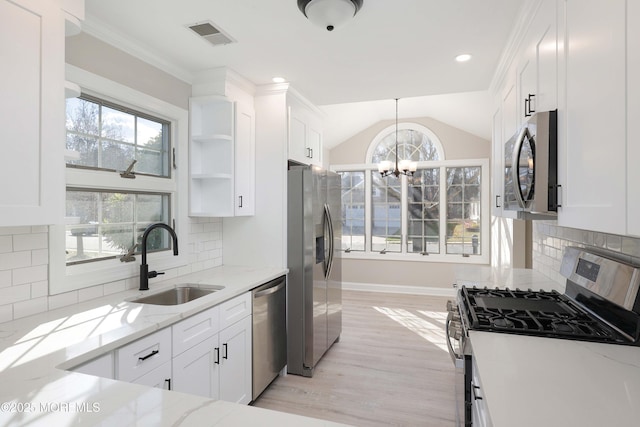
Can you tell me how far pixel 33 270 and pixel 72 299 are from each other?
11.1 inches

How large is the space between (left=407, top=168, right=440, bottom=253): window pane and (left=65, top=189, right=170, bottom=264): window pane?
427 cm

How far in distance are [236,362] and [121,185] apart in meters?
1.39

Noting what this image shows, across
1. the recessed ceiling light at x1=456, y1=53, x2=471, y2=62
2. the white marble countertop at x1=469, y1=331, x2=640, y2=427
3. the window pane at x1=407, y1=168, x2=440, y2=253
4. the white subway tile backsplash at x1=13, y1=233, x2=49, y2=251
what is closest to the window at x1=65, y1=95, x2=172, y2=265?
the white subway tile backsplash at x1=13, y1=233, x2=49, y2=251

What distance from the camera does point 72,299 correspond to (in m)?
1.94

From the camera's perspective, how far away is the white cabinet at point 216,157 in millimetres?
2816

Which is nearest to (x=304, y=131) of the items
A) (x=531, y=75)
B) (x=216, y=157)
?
(x=216, y=157)

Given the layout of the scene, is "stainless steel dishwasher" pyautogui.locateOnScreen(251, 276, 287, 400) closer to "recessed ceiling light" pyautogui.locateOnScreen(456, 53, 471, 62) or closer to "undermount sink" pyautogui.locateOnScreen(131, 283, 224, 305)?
"undermount sink" pyautogui.locateOnScreen(131, 283, 224, 305)

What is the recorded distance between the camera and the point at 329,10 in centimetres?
171

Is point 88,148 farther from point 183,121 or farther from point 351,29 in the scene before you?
point 351,29

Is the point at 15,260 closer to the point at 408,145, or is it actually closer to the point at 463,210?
the point at 408,145

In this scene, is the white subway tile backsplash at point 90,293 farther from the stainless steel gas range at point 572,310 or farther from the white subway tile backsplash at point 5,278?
the stainless steel gas range at point 572,310

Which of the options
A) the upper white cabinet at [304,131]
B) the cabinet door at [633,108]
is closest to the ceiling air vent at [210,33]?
the upper white cabinet at [304,131]

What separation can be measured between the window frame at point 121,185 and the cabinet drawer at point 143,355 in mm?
637

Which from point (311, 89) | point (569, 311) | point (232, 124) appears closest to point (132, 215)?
point (232, 124)
